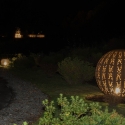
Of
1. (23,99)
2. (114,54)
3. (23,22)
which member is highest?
(23,22)

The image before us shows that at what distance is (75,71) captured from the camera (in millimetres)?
15391

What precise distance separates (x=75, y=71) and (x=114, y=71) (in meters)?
4.40

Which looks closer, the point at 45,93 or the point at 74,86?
the point at 45,93

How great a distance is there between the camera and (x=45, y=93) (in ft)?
43.4

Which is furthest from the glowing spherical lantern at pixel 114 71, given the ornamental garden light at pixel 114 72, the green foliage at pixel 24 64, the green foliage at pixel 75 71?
the green foliage at pixel 24 64

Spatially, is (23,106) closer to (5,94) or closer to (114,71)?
(5,94)

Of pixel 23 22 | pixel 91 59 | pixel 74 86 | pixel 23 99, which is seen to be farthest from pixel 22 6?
pixel 23 99

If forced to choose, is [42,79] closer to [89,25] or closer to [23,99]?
[23,99]

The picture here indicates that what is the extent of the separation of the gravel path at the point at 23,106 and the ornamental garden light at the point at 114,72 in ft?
6.30

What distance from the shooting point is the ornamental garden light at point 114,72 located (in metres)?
11.1

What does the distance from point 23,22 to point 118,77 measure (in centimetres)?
2660

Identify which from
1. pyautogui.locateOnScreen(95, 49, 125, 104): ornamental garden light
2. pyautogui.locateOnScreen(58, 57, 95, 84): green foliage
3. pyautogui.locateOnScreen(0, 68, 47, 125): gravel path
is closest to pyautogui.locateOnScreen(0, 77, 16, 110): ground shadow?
pyautogui.locateOnScreen(0, 68, 47, 125): gravel path

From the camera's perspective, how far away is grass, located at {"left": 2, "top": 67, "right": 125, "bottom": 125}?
13116mm

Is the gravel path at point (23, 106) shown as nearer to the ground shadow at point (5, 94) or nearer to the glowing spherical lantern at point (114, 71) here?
the ground shadow at point (5, 94)
